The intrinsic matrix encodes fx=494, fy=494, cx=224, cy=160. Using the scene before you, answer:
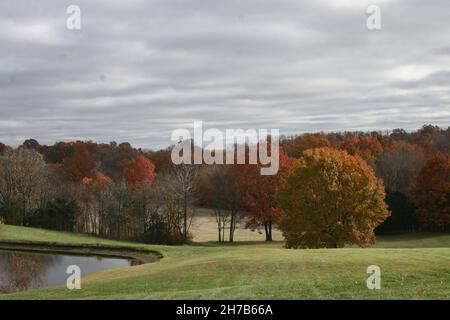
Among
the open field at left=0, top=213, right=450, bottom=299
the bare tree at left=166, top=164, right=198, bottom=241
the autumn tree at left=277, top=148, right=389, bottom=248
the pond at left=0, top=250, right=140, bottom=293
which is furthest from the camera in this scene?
the bare tree at left=166, top=164, right=198, bottom=241

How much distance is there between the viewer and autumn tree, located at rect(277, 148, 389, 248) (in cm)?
3797

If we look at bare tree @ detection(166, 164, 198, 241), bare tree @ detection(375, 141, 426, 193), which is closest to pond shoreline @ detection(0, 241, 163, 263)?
bare tree @ detection(166, 164, 198, 241)

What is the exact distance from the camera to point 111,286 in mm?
19953

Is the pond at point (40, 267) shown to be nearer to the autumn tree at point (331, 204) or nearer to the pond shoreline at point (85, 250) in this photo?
the pond shoreline at point (85, 250)

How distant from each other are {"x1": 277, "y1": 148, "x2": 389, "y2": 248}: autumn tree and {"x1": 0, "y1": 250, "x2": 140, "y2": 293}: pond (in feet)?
43.3

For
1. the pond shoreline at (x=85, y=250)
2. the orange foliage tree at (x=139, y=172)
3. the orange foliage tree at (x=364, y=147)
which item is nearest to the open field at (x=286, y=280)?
the pond shoreline at (x=85, y=250)

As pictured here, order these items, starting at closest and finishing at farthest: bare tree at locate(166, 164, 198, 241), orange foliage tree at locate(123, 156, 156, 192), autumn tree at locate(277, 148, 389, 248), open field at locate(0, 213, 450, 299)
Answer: open field at locate(0, 213, 450, 299) → autumn tree at locate(277, 148, 389, 248) → bare tree at locate(166, 164, 198, 241) → orange foliage tree at locate(123, 156, 156, 192)

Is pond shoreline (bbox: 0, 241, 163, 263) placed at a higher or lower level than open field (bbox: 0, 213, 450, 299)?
lower

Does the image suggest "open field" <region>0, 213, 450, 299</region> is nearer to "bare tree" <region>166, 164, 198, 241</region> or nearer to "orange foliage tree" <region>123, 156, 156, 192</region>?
"bare tree" <region>166, 164, 198, 241</region>

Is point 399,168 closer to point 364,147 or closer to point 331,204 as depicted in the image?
point 364,147

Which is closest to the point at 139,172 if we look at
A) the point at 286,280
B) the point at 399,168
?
the point at 399,168

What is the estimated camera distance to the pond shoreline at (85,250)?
41.3 meters

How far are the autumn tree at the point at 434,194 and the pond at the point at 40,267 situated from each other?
39.5 metres
